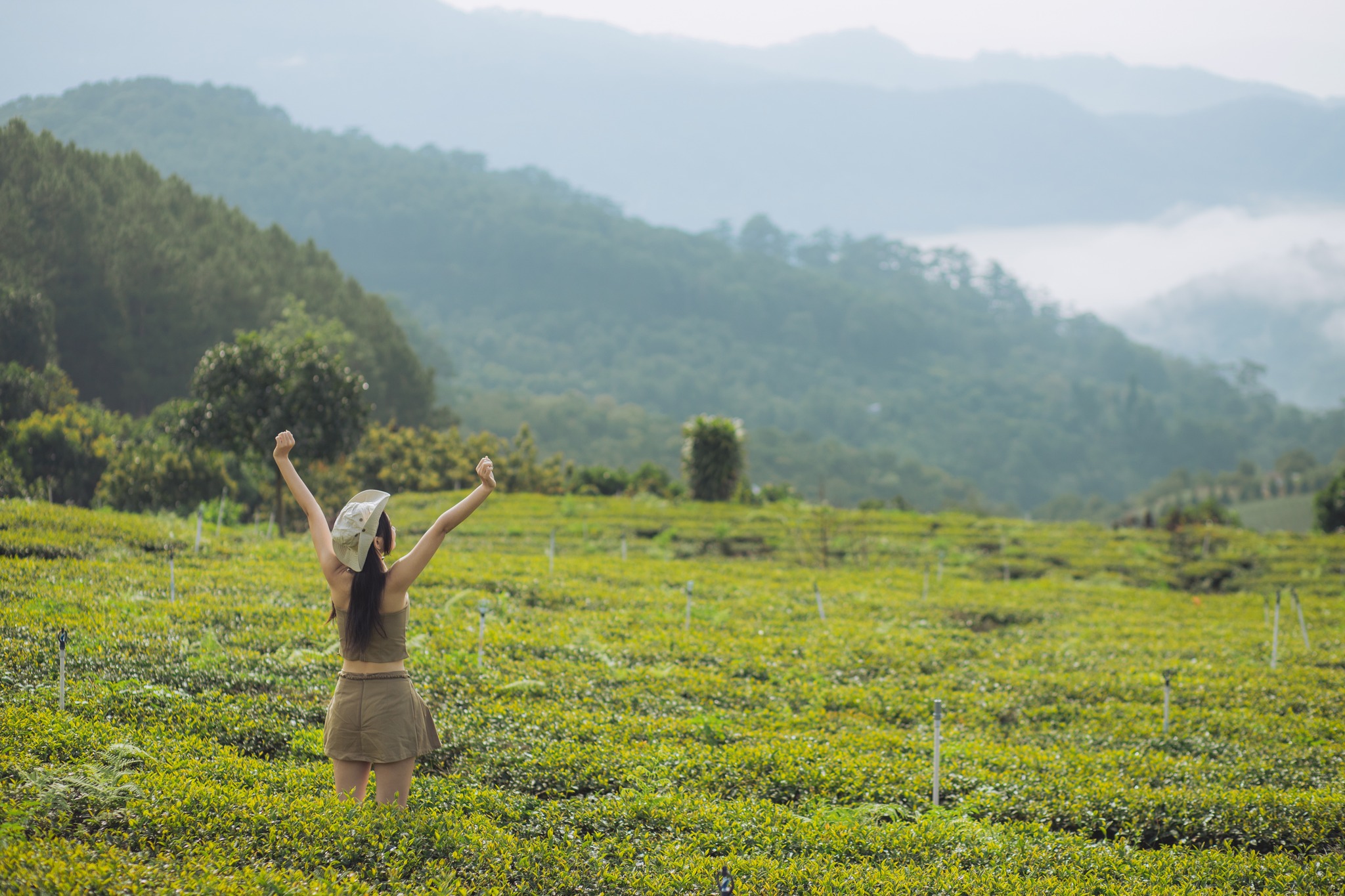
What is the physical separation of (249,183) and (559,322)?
178ft

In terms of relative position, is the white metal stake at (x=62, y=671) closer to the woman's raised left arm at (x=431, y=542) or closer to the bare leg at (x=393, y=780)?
the bare leg at (x=393, y=780)

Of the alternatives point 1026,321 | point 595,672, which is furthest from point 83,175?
point 1026,321

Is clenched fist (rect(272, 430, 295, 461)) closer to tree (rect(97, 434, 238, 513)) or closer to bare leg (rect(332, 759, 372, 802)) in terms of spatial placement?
bare leg (rect(332, 759, 372, 802))

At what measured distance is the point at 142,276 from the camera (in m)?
42.3

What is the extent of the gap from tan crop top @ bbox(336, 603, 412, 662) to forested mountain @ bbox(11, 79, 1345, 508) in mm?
128785

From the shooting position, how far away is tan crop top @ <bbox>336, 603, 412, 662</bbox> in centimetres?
539

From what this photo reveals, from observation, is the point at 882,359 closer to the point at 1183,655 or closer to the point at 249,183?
the point at 249,183

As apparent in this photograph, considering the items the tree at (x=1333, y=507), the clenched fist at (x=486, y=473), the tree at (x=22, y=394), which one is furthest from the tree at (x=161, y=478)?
the tree at (x=1333, y=507)

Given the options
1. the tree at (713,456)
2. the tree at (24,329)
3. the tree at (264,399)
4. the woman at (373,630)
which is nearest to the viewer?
the woman at (373,630)

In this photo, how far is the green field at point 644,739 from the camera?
17.8 feet

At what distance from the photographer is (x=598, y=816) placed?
6.46 metres

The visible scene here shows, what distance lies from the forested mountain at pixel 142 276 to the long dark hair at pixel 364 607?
31.0 m

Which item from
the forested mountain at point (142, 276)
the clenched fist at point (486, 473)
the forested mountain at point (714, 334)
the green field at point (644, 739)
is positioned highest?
the forested mountain at point (714, 334)

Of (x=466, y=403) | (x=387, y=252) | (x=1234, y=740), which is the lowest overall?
(x=1234, y=740)
